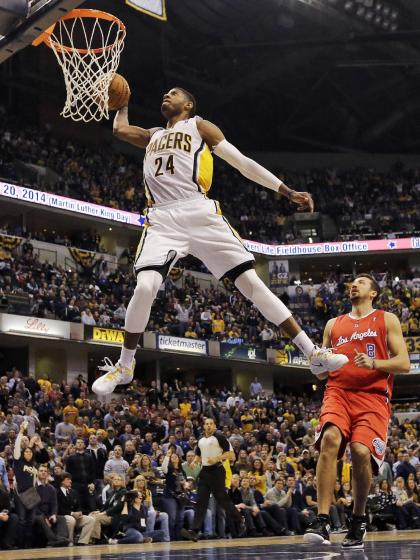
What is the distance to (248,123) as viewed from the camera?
160 ft

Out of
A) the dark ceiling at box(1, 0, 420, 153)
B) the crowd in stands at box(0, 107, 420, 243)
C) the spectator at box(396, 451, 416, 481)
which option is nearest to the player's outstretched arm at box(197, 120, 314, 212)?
the spectator at box(396, 451, 416, 481)

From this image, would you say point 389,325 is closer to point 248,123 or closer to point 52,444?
point 52,444

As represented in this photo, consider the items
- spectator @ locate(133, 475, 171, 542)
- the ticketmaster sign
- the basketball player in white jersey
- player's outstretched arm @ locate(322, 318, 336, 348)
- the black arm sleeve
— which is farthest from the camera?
the ticketmaster sign

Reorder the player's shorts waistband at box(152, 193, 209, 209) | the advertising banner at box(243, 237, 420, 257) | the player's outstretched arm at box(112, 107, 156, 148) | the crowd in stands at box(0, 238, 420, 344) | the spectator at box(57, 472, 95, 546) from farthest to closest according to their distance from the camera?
the advertising banner at box(243, 237, 420, 257) < the crowd in stands at box(0, 238, 420, 344) < the spectator at box(57, 472, 95, 546) < the player's outstretched arm at box(112, 107, 156, 148) < the player's shorts waistband at box(152, 193, 209, 209)

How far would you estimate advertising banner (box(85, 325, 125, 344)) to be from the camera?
30.7 m

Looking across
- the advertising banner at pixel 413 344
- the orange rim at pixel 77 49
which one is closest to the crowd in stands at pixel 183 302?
the advertising banner at pixel 413 344

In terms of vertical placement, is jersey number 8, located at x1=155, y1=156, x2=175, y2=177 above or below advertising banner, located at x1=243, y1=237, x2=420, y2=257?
below

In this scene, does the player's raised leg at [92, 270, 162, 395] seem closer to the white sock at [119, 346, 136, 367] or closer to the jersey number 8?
the white sock at [119, 346, 136, 367]

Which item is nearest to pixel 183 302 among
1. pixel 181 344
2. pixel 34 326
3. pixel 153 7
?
pixel 181 344

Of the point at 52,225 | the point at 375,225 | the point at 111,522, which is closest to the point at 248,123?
the point at 375,225

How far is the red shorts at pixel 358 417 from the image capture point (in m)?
7.15

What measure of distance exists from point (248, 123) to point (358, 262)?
973 centimetres

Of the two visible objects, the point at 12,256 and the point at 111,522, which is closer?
the point at 111,522

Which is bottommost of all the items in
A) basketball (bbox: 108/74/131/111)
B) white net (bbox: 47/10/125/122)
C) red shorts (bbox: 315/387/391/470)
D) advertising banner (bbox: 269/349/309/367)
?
red shorts (bbox: 315/387/391/470)
